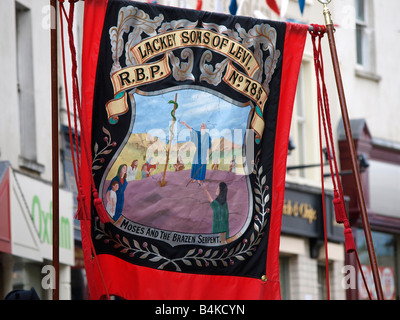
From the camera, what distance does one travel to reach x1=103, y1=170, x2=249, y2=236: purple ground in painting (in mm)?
6291

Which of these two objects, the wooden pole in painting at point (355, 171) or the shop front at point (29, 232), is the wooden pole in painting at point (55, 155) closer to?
the wooden pole in painting at point (355, 171)

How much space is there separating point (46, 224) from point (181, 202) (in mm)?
7760

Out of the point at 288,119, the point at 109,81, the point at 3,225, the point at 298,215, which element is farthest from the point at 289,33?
the point at 298,215

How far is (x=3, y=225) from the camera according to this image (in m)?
12.6

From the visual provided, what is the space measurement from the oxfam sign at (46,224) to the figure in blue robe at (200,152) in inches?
284

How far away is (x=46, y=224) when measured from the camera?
1389cm

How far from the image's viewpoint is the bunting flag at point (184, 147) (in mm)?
6199

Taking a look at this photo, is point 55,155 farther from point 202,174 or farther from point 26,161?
point 26,161

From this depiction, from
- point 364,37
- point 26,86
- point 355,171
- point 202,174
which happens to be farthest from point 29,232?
point 364,37

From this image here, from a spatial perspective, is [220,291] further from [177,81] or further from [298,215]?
[298,215]

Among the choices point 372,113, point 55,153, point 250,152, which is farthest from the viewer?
point 372,113

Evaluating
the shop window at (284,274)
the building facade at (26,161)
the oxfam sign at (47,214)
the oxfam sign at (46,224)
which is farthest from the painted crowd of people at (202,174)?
the shop window at (284,274)

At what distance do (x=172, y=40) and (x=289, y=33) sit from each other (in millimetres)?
820

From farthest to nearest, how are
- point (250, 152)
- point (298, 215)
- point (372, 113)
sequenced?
point (372, 113) < point (298, 215) < point (250, 152)
